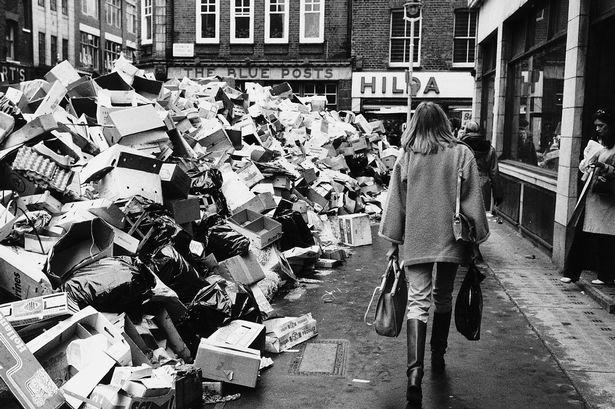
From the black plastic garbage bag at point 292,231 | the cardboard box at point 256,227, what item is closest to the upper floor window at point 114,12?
the black plastic garbage bag at point 292,231

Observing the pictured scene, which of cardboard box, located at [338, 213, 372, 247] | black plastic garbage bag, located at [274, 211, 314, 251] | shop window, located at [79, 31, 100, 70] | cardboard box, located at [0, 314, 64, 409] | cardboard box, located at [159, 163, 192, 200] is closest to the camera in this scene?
cardboard box, located at [0, 314, 64, 409]

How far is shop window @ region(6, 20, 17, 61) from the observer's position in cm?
3869

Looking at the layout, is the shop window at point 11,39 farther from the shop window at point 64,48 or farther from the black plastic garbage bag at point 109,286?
the black plastic garbage bag at point 109,286

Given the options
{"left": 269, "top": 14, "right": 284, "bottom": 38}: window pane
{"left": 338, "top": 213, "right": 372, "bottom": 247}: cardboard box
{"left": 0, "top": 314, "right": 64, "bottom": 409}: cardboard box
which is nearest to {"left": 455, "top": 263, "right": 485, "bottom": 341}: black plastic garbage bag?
{"left": 0, "top": 314, "right": 64, "bottom": 409}: cardboard box

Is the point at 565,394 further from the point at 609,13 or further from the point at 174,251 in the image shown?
the point at 609,13

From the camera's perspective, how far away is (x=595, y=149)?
7.36 meters

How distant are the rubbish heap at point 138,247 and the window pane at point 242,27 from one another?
1982 centimetres

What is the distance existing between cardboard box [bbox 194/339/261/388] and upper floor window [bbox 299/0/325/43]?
27.1 meters

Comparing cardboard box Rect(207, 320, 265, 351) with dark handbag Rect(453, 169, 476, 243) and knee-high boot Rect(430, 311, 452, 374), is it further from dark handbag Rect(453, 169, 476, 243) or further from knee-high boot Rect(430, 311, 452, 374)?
dark handbag Rect(453, 169, 476, 243)

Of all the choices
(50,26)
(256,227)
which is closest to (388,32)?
(256,227)

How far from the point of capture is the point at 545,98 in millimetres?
11133

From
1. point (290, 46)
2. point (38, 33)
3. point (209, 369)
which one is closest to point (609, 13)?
point (209, 369)

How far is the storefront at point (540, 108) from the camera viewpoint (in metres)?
8.51

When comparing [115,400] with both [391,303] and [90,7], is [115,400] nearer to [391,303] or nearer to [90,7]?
[391,303]
